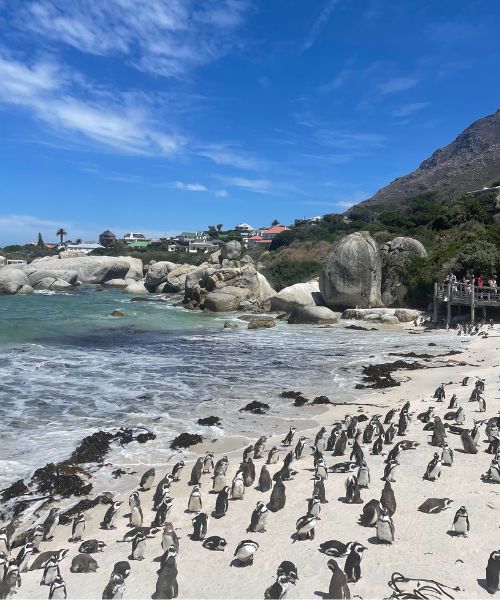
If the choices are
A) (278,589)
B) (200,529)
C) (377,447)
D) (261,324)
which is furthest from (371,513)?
(261,324)

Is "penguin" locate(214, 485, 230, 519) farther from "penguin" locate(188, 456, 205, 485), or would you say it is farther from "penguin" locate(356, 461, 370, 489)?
"penguin" locate(356, 461, 370, 489)

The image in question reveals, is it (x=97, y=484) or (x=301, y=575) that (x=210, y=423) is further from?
(x=301, y=575)

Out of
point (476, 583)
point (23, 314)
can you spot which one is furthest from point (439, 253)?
point (476, 583)

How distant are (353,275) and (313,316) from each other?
542 centimetres

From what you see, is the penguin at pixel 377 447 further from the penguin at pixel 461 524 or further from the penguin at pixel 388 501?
the penguin at pixel 461 524

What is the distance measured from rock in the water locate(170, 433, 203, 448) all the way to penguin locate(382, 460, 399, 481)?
15.2ft

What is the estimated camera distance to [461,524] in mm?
7512

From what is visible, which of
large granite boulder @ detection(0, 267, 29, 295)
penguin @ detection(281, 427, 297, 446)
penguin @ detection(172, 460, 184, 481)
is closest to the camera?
penguin @ detection(172, 460, 184, 481)

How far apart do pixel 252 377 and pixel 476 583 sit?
13134 mm

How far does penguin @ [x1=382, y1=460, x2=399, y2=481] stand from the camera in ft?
31.1

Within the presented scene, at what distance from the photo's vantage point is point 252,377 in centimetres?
1931

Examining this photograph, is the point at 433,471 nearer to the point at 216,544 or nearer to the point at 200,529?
the point at 216,544

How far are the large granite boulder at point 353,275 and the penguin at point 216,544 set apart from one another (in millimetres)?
30943

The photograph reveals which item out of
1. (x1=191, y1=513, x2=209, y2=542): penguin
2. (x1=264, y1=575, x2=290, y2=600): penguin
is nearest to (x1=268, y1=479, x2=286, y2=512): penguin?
(x1=191, y1=513, x2=209, y2=542): penguin
